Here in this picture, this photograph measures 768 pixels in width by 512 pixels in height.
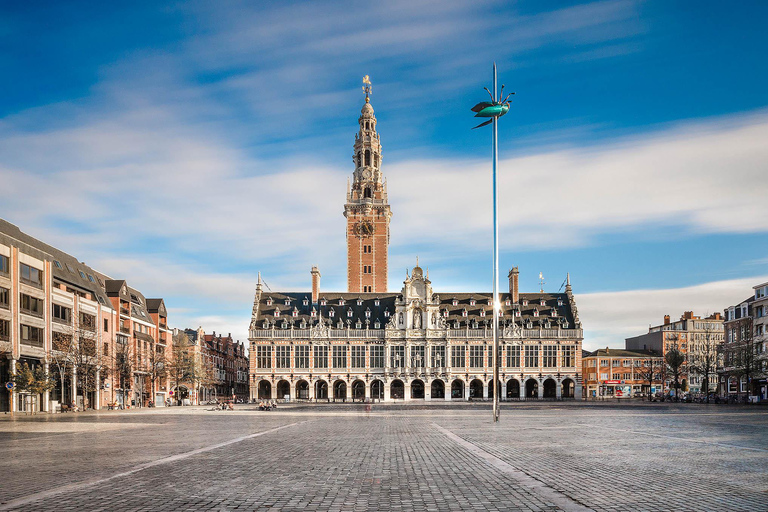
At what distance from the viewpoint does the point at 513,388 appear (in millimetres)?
116500

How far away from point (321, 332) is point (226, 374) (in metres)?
43.5

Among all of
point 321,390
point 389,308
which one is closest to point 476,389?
point 389,308

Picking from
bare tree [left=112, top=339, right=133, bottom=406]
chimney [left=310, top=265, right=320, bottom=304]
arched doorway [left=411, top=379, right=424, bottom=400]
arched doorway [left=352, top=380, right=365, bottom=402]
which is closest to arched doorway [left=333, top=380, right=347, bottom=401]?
arched doorway [left=352, top=380, right=365, bottom=402]

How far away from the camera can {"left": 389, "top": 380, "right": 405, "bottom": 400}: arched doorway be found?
114625 millimetres

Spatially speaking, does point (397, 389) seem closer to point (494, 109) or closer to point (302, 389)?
point (302, 389)

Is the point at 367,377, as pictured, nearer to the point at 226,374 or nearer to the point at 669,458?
the point at 226,374

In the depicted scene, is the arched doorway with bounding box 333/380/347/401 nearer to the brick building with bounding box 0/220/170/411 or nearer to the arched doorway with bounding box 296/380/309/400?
the arched doorway with bounding box 296/380/309/400

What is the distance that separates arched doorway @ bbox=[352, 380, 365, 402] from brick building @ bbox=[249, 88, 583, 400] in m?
0.15

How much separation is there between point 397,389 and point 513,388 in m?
18.0

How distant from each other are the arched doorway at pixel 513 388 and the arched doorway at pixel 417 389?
13416 mm

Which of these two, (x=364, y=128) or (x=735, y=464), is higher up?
(x=364, y=128)

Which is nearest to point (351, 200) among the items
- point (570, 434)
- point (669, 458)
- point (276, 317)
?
point (276, 317)

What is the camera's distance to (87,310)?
245ft

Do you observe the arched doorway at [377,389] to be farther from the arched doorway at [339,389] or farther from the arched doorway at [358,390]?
the arched doorway at [339,389]
